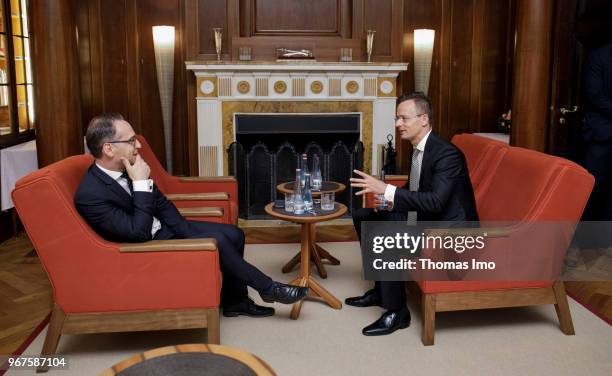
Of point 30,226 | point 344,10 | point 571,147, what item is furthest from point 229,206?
point 344,10

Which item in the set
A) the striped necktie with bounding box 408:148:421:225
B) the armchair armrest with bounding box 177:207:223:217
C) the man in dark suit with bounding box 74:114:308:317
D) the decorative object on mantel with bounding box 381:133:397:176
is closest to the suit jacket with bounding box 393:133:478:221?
the striped necktie with bounding box 408:148:421:225

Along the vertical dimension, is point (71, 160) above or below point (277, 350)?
above

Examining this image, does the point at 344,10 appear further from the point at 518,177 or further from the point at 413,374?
the point at 413,374

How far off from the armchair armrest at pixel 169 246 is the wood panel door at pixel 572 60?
3.22 meters

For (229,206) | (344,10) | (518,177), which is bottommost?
(229,206)

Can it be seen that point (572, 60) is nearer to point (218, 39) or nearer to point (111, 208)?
point (218, 39)

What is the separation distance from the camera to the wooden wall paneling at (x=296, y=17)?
666cm

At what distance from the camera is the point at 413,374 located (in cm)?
288

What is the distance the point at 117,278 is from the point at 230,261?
0.61m

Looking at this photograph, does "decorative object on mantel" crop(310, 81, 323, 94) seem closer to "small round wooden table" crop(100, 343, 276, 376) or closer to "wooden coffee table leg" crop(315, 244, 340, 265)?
"wooden coffee table leg" crop(315, 244, 340, 265)

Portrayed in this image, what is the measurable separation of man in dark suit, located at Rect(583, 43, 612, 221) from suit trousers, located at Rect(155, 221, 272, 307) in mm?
2779

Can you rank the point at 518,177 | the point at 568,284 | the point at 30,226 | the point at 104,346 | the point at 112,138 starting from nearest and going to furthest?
the point at 30,226 → the point at 112,138 → the point at 104,346 → the point at 518,177 → the point at 568,284

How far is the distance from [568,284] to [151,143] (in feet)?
14.8

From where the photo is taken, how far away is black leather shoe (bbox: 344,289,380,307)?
3.75 m
